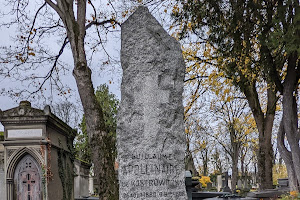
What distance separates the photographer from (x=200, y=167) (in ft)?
167

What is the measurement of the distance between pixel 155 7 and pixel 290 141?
6119mm

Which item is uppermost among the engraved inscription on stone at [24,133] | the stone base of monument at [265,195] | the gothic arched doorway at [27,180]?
the engraved inscription on stone at [24,133]

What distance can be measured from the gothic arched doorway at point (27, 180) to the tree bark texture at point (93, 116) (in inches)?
107

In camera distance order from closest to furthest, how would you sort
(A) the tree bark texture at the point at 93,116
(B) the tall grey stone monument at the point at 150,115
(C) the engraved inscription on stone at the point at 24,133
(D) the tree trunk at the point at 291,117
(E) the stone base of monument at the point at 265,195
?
1. (B) the tall grey stone monument at the point at 150,115
2. (A) the tree bark texture at the point at 93,116
3. (D) the tree trunk at the point at 291,117
4. (C) the engraved inscription on stone at the point at 24,133
5. (E) the stone base of monument at the point at 265,195

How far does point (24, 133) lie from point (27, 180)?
4.93 ft

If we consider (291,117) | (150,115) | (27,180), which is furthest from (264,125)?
(150,115)

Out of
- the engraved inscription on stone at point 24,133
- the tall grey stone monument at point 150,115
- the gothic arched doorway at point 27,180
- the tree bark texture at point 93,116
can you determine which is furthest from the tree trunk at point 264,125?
the tall grey stone monument at point 150,115

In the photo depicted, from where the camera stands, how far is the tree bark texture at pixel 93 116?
940 cm

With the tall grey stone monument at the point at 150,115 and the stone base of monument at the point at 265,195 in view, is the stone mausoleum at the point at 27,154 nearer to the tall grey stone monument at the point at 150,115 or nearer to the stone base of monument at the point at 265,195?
the tall grey stone monument at the point at 150,115

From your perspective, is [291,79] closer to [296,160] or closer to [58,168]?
[296,160]

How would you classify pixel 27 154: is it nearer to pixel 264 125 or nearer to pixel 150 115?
pixel 150 115

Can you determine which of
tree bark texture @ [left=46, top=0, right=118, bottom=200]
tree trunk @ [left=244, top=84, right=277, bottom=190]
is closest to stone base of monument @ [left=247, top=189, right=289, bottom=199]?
tree trunk @ [left=244, top=84, right=277, bottom=190]

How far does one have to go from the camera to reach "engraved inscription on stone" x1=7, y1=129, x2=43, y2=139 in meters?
11.2

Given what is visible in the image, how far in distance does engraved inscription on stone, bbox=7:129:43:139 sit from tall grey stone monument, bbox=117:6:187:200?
273 inches
